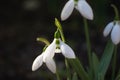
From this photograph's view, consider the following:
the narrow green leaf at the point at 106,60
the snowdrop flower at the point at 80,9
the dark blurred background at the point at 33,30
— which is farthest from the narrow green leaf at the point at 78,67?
the dark blurred background at the point at 33,30

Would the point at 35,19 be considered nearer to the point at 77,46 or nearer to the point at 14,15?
the point at 14,15

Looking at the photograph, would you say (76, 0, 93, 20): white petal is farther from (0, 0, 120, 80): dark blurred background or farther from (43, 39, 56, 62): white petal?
(0, 0, 120, 80): dark blurred background

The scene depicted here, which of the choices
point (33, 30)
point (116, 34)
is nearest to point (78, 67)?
point (116, 34)

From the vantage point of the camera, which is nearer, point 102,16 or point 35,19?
point 102,16

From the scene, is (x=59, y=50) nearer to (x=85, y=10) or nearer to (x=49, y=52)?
(x=49, y=52)

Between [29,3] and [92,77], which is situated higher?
[29,3]

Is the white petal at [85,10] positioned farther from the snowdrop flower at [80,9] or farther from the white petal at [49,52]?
the white petal at [49,52]

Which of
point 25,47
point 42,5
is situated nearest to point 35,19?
point 42,5
